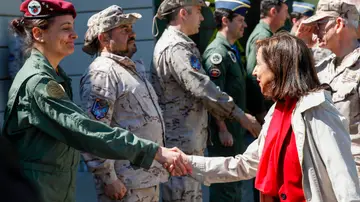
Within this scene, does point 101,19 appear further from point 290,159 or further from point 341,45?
point 290,159

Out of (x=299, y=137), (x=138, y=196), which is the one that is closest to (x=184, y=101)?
(x=138, y=196)

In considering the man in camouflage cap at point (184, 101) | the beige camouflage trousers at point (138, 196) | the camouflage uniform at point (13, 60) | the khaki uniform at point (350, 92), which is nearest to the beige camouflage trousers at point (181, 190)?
the man in camouflage cap at point (184, 101)

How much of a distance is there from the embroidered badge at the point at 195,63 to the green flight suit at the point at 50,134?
2207mm

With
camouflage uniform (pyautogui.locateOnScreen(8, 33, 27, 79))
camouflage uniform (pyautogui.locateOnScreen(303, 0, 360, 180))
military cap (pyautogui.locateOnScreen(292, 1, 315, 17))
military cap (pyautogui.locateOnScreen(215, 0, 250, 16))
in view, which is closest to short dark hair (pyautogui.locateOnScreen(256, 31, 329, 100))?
camouflage uniform (pyautogui.locateOnScreen(303, 0, 360, 180))

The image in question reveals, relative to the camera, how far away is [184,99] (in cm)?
589

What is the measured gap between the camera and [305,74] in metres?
3.31

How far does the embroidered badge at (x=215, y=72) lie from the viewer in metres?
6.46

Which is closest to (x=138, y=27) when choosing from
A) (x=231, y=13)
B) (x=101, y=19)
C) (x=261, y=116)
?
(x=231, y=13)

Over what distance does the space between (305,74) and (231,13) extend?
4016 mm

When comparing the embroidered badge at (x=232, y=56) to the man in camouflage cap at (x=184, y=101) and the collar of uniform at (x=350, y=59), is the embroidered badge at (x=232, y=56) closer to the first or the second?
the man in camouflage cap at (x=184, y=101)

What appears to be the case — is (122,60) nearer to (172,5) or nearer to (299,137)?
(172,5)

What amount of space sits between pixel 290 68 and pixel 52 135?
1245 mm

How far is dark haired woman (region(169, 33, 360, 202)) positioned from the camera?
3115mm

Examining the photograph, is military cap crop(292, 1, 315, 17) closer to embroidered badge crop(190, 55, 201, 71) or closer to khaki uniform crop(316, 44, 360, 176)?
embroidered badge crop(190, 55, 201, 71)
